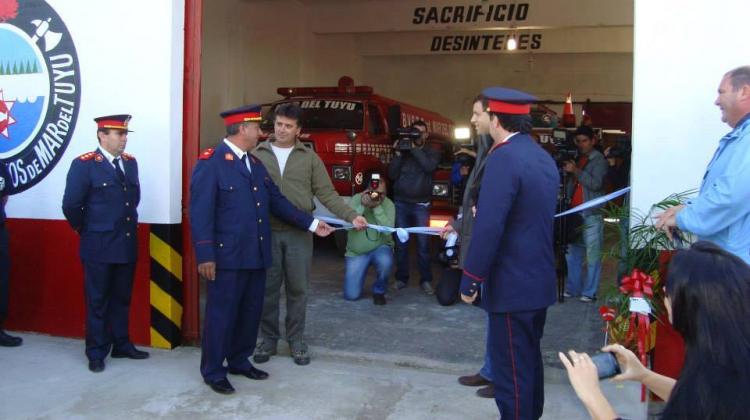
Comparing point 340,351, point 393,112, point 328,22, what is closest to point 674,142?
point 340,351

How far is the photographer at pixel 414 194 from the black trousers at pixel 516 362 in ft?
13.6

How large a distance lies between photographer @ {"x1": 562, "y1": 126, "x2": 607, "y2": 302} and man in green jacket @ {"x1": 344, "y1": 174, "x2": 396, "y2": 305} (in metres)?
1.85

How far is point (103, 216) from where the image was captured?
15.9 feet

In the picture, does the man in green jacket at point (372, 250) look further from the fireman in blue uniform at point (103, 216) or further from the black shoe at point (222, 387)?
the black shoe at point (222, 387)

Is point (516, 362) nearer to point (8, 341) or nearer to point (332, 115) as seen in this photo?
point (8, 341)

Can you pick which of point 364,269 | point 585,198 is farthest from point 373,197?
point 585,198

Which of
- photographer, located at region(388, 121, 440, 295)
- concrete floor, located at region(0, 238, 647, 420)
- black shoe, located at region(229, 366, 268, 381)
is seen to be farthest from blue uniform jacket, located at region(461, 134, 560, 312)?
photographer, located at region(388, 121, 440, 295)

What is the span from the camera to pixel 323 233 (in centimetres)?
496

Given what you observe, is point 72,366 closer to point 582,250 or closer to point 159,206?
point 159,206

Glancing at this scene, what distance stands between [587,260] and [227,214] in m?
4.08

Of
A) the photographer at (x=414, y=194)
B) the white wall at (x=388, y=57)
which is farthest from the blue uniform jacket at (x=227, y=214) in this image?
the white wall at (x=388, y=57)

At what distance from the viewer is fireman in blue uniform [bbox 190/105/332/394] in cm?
436

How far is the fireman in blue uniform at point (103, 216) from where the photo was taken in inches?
189

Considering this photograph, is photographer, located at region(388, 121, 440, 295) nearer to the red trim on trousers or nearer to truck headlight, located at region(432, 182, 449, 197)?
truck headlight, located at region(432, 182, 449, 197)
